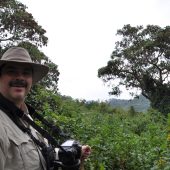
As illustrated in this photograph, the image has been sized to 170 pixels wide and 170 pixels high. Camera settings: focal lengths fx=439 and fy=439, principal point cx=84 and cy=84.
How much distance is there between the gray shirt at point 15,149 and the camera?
229cm

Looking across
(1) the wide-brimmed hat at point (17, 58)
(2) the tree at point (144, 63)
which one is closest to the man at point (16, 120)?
(1) the wide-brimmed hat at point (17, 58)

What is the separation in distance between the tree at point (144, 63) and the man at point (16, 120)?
24.9 metres

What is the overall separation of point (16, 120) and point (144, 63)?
27436 mm

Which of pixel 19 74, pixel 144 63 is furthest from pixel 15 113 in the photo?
pixel 144 63

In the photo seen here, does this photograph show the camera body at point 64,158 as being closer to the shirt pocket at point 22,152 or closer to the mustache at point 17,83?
the shirt pocket at point 22,152

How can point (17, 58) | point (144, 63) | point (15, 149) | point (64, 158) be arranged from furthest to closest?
point (144, 63) → point (17, 58) → point (64, 158) → point (15, 149)

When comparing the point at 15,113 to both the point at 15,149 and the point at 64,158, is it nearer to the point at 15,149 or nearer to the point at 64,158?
the point at 15,149

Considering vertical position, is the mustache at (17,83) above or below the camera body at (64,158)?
above

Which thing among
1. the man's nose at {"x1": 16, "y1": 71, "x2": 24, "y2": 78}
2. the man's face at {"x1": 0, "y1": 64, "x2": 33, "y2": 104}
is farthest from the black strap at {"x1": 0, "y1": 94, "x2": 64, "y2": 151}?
the man's nose at {"x1": 16, "y1": 71, "x2": 24, "y2": 78}

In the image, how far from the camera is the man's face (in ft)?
8.63

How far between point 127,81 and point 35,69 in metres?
27.9

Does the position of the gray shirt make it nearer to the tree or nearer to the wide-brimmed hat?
the wide-brimmed hat

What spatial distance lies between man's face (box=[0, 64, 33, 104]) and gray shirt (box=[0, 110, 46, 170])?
0.24 metres

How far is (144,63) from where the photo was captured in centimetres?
2950
